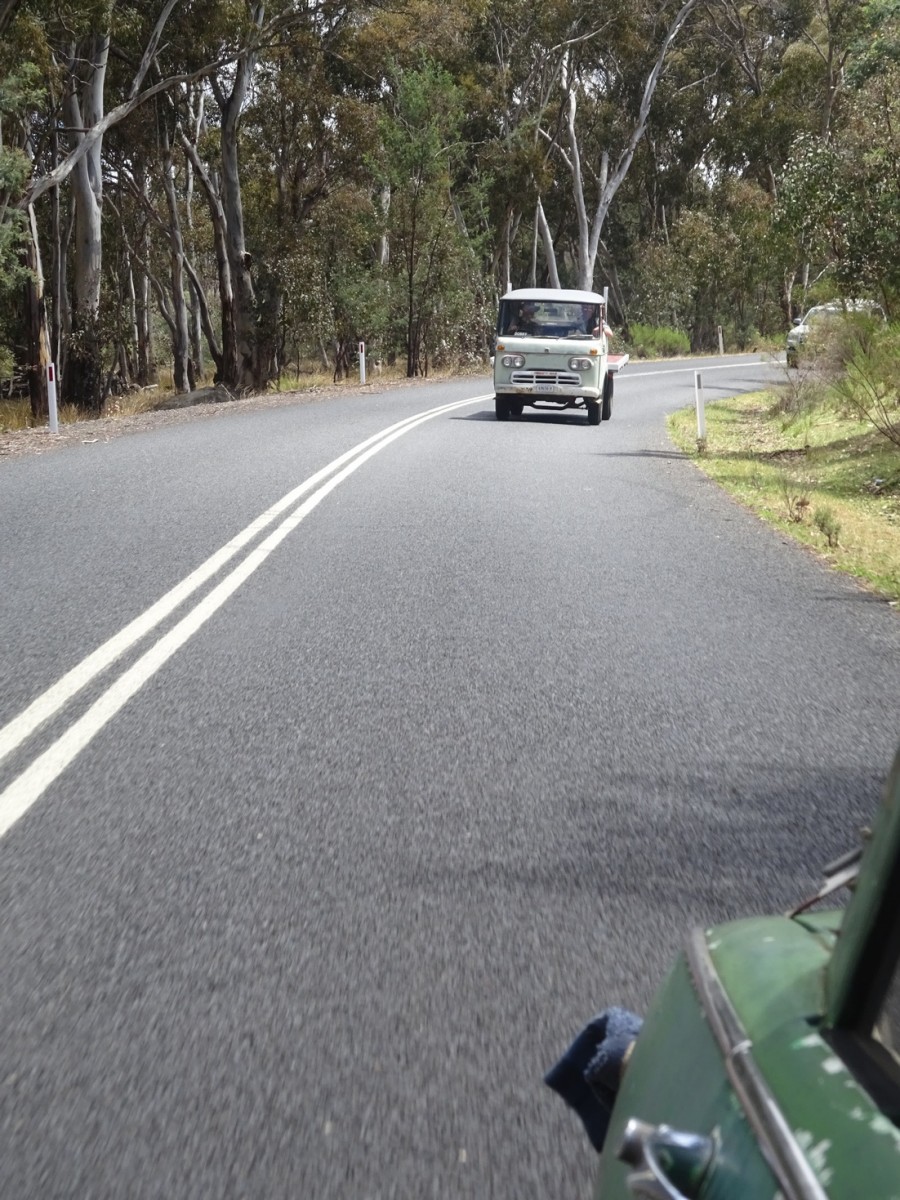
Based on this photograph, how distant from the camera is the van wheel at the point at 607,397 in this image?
77.6ft

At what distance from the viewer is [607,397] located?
24.0 metres

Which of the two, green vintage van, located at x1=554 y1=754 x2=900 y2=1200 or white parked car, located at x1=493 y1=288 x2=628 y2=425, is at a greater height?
white parked car, located at x1=493 y1=288 x2=628 y2=425

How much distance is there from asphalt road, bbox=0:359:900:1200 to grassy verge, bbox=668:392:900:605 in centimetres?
77

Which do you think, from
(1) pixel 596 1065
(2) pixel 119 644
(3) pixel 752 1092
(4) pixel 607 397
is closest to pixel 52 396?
(4) pixel 607 397

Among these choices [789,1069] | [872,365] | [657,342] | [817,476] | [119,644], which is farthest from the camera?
[657,342]

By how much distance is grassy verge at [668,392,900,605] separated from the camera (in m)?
11.6

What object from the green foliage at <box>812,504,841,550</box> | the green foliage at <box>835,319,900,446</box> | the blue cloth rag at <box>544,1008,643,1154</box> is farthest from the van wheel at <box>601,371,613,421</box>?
the blue cloth rag at <box>544,1008,643,1154</box>

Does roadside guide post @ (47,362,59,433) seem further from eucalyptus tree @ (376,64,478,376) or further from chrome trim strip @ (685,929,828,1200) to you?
chrome trim strip @ (685,929,828,1200)

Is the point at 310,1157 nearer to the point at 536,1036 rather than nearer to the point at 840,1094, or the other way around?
the point at 536,1036

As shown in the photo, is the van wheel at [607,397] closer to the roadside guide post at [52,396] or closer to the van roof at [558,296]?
the van roof at [558,296]

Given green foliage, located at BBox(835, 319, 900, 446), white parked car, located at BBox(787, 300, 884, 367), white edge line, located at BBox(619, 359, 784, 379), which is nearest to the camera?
green foliage, located at BBox(835, 319, 900, 446)

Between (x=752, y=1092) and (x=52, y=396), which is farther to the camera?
(x=52, y=396)

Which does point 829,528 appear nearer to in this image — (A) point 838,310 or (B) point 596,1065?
(A) point 838,310

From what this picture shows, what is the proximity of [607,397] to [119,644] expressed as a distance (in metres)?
17.6
